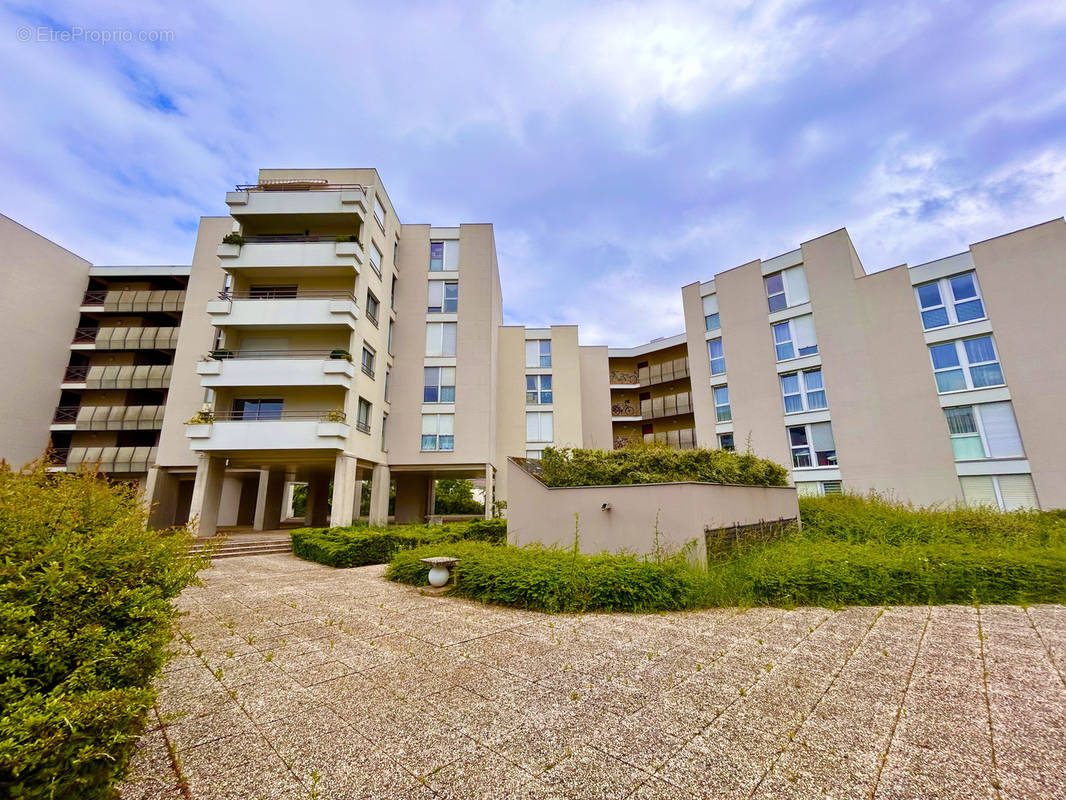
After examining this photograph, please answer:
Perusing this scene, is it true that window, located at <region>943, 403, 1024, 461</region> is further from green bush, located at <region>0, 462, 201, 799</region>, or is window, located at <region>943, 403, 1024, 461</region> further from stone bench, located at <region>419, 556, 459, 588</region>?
green bush, located at <region>0, 462, 201, 799</region>

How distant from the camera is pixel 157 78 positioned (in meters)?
8.98

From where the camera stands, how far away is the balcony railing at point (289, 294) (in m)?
16.2

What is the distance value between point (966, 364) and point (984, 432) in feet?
8.32

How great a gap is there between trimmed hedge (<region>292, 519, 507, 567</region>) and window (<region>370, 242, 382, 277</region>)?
11089mm

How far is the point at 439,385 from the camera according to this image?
1956 cm

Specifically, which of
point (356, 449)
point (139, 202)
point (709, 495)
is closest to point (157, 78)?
point (139, 202)

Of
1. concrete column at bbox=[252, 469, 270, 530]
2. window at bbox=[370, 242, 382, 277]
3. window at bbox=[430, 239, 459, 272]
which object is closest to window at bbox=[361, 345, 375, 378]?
window at bbox=[370, 242, 382, 277]

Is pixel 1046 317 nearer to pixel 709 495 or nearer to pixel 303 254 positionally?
pixel 709 495

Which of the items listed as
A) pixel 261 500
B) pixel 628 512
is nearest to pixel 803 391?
pixel 628 512

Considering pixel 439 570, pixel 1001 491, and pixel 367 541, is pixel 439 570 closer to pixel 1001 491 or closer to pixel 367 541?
pixel 367 541

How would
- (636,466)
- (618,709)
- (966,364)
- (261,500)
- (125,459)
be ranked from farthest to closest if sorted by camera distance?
(261,500) → (125,459) → (966,364) → (636,466) → (618,709)

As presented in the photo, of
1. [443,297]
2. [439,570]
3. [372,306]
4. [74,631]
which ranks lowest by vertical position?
[439,570]

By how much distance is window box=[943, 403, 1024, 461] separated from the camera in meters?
14.2

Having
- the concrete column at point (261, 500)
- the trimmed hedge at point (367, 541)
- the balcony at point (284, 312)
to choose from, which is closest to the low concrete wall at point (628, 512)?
the trimmed hedge at point (367, 541)
